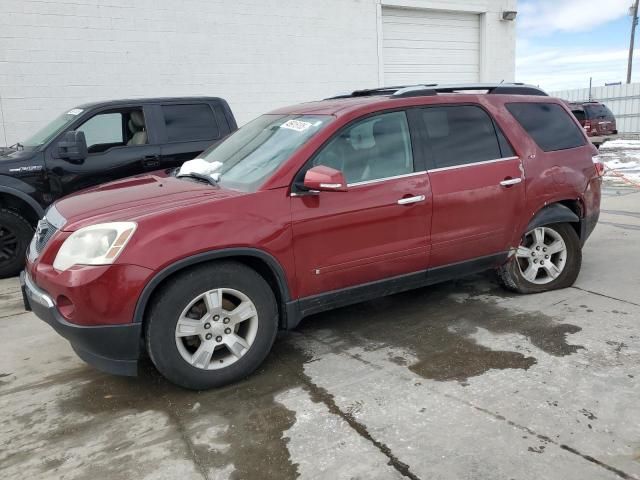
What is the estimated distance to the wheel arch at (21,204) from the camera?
19.2ft

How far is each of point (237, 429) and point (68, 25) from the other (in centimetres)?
891

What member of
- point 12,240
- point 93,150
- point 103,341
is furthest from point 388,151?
point 12,240

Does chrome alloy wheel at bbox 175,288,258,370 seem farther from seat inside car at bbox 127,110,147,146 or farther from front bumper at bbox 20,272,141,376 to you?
seat inside car at bbox 127,110,147,146

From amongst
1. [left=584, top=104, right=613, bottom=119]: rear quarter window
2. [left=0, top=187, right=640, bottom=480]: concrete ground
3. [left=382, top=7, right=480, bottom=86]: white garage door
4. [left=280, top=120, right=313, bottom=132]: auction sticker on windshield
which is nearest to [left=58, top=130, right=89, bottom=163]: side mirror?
[left=0, top=187, right=640, bottom=480]: concrete ground

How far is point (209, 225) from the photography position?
3.18 metres

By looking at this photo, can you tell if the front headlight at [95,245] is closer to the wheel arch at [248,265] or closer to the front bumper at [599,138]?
the wheel arch at [248,265]

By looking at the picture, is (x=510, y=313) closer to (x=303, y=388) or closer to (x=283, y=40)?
(x=303, y=388)

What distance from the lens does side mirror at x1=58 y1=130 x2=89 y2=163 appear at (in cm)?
585

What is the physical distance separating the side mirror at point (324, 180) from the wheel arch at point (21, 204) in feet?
13.0

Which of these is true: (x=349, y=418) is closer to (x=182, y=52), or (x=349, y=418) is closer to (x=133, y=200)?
(x=133, y=200)

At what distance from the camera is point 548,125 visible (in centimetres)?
470

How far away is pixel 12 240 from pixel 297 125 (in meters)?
3.95

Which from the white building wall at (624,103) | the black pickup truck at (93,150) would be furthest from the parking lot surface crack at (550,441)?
the white building wall at (624,103)

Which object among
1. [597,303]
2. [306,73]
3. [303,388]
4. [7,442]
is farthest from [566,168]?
[306,73]
